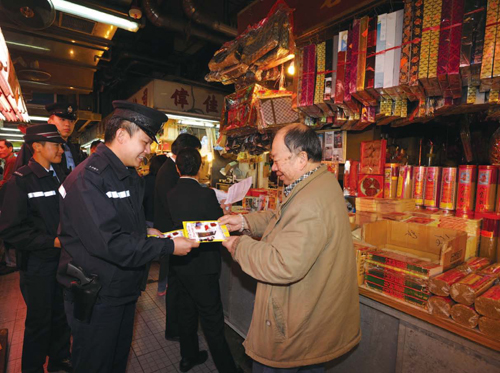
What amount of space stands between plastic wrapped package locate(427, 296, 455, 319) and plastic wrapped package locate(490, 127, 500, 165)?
1.28 meters

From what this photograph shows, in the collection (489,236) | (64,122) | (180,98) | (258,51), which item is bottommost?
(489,236)

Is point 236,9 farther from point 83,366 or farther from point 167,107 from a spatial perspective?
point 83,366

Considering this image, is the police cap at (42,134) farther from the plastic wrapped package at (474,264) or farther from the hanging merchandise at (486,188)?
the hanging merchandise at (486,188)

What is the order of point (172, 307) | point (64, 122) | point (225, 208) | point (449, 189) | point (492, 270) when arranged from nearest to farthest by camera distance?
point (492, 270), point (449, 189), point (172, 307), point (64, 122), point (225, 208)

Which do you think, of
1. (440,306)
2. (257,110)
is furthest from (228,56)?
(440,306)

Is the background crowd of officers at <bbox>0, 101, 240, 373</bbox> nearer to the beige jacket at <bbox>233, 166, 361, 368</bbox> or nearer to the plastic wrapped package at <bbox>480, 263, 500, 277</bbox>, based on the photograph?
the beige jacket at <bbox>233, 166, 361, 368</bbox>

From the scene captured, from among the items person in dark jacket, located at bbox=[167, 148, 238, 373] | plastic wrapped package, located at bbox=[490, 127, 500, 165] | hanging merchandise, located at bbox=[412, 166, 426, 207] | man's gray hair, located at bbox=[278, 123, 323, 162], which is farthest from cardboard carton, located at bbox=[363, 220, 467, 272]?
person in dark jacket, located at bbox=[167, 148, 238, 373]

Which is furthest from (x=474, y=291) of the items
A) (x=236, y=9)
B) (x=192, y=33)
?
(x=236, y=9)

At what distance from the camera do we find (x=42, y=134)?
2.46 m

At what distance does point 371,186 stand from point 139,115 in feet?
7.30

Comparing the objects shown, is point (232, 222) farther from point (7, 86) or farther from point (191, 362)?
point (7, 86)

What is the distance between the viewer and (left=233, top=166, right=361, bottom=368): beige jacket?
1.30m

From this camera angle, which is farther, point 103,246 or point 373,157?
point 373,157

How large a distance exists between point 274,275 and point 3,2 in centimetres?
385
